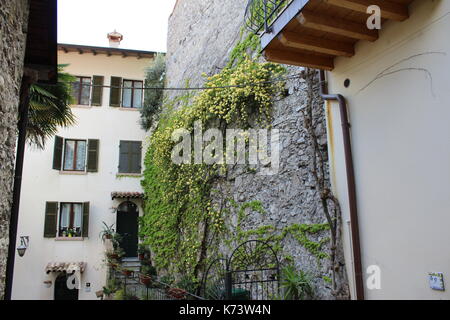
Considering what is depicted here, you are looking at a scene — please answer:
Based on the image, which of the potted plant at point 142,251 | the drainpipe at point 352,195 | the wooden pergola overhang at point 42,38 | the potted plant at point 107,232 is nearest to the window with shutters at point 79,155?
the potted plant at point 107,232

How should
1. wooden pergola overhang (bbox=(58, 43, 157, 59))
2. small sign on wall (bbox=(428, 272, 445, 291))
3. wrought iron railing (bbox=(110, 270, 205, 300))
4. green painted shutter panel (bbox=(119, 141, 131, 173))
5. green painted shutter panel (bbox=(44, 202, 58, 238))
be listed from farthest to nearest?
wooden pergola overhang (bbox=(58, 43, 157, 59)), green painted shutter panel (bbox=(119, 141, 131, 173)), green painted shutter panel (bbox=(44, 202, 58, 238)), wrought iron railing (bbox=(110, 270, 205, 300)), small sign on wall (bbox=(428, 272, 445, 291))

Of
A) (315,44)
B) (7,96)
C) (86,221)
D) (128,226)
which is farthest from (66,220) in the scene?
(315,44)

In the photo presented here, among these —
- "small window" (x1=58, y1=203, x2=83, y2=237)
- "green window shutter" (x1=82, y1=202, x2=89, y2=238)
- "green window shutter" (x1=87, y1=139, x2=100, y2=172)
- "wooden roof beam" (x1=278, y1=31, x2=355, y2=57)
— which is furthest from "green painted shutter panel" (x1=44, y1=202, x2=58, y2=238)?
"wooden roof beam" (x1=278, y1=31, x2=355, y2=57)

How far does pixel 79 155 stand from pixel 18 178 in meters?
10.4

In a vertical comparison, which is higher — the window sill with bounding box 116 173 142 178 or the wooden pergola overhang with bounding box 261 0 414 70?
the window sill with bounding box 116 173 142 178

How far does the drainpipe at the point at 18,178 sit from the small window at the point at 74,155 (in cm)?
980

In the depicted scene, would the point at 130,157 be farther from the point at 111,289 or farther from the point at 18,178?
the point at 18,178

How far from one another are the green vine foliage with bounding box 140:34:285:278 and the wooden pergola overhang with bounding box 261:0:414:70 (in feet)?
5.47

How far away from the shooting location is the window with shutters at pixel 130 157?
1488cm

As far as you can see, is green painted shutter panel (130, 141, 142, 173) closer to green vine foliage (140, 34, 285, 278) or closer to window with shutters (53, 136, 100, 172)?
window with shutters (53, 136, 100, 172)

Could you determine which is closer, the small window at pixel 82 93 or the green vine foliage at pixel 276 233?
the green vine foliage at pixel 276 233

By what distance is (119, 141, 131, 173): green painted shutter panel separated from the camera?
14852mm

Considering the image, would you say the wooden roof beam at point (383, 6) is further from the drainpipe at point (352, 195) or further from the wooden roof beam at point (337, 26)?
the drainpipe at point (352, 195)
